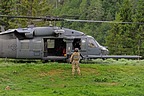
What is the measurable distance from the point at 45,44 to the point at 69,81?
618cm

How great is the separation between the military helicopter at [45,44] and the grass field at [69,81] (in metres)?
2.75

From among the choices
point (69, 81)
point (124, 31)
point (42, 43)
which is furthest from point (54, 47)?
point (124, 31)

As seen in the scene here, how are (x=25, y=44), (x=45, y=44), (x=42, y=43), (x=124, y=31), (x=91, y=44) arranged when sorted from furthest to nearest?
(x=124, y=31) < (x=91, y=44) < (x=45, y=44) < (x=42, y=43) < (x=25, y=44)

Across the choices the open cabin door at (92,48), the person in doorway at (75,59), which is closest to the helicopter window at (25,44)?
the open cabin door at (92,48)

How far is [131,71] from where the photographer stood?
2114cm

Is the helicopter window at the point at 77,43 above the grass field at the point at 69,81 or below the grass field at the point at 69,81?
above

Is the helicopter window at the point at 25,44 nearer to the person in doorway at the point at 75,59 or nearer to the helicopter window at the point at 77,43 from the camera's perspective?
the helicopter window at the point at 77,43

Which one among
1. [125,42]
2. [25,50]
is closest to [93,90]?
[25,50]

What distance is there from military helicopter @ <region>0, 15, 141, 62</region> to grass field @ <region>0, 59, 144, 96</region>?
275cm

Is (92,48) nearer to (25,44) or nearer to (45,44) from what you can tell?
(45,44)

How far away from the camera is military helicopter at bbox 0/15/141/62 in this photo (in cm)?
2286

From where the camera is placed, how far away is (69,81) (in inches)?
704

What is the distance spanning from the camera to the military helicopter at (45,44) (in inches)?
900

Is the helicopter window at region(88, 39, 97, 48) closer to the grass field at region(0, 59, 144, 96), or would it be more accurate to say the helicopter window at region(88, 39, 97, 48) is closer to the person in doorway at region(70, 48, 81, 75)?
the grass field at region(0, 59, 144, 96)
